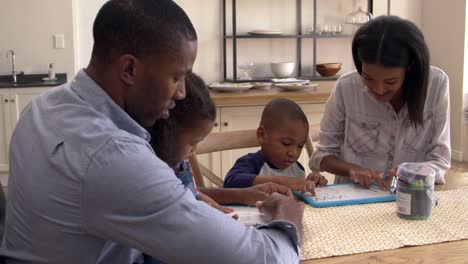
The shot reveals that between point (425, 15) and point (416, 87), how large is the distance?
443 cm

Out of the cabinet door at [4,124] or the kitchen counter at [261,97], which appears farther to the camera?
the cabinet door at [4,124]

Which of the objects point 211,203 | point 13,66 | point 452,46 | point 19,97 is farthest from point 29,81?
point 452,46

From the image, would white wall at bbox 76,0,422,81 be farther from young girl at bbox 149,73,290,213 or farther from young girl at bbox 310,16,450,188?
young girl at bbox 149,73,290,213

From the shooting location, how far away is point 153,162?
2.50 feet

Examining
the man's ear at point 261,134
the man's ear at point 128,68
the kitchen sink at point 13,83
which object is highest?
the man's ear at point 128,68

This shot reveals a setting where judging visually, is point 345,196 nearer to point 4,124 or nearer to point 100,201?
point 100,201

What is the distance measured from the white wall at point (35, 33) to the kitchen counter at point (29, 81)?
54 millimetres

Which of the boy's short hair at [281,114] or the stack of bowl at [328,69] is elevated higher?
the stack of bowl at [328,69]

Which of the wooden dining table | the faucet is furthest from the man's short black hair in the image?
the faucet

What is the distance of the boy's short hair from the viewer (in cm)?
178

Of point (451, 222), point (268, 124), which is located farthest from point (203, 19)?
point (451, 222)

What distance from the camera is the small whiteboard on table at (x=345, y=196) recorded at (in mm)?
1476

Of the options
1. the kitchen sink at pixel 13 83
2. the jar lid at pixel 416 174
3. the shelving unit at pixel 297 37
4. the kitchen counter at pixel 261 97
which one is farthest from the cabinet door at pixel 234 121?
the jar lid at pixel 416 174

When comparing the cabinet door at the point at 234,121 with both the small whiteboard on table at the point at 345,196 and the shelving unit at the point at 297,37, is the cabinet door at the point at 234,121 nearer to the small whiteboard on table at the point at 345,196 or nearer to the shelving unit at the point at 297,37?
the shelving unit at the point at 297,37
